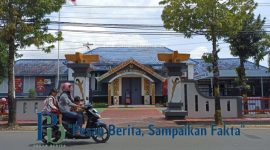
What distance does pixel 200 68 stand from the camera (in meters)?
45.4

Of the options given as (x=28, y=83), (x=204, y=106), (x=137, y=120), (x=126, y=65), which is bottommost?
(x=137, y=120)

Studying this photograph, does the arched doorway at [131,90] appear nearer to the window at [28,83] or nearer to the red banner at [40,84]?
the red banner at [40,84]

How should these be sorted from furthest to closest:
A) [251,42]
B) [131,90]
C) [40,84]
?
[40,84]
[131,90]
[251,42]

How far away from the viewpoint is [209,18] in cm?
1872

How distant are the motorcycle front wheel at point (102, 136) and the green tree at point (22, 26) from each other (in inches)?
301

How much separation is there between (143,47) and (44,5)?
29.1 m

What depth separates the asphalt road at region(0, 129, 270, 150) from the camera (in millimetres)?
11057

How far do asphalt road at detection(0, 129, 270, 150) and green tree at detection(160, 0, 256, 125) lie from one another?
239 inches

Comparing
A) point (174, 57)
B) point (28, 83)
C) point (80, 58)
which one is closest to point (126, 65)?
point (28, 83)

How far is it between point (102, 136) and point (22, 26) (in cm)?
822

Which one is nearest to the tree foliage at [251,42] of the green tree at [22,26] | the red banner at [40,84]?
the green tree at [22,26]

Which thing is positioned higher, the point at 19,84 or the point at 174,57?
the point at 174,57

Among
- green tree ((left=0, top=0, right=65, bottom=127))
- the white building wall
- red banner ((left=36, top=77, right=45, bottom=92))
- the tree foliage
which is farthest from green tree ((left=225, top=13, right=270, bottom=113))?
red banner ((left=36, top=77, right=45, bottom=92))

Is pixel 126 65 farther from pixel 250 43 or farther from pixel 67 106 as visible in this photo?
pixel 67 106
